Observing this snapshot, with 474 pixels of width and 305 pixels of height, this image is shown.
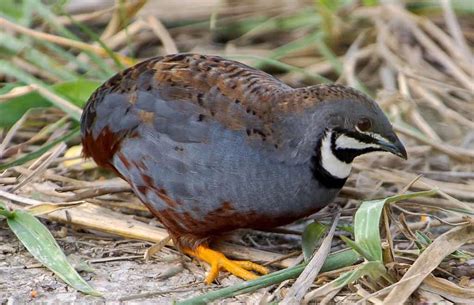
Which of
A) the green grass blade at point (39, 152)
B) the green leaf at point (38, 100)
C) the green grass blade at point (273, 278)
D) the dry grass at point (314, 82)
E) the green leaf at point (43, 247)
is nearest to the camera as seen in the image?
the green grass blade at point (273, 278)

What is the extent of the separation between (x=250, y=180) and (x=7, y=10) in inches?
93.8

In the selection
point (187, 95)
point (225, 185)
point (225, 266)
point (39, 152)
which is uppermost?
point (187, 95)

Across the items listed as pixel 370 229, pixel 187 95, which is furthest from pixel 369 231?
pixel 187 95

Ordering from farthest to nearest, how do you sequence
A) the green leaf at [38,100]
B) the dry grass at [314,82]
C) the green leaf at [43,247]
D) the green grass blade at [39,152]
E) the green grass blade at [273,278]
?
the green leaf at [38,100] → the green grass blade at [39,152] → the dry grass at [314,82] → the green leaf at [43,247] → the green grass blade at [273,278]

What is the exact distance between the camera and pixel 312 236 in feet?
13.4

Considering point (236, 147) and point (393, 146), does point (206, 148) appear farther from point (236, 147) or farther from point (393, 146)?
point (393, 146)

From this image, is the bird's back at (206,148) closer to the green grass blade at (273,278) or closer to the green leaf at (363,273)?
the green grass blade at (273,278)

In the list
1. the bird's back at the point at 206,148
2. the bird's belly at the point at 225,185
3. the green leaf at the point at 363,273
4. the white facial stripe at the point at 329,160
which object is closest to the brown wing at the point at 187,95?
the bird's back at the point at 206,148

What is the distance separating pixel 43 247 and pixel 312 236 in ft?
3.68

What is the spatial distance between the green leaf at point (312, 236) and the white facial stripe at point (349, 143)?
40 centimetres

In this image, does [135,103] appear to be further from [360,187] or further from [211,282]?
[360,187]

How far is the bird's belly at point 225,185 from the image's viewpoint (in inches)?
152

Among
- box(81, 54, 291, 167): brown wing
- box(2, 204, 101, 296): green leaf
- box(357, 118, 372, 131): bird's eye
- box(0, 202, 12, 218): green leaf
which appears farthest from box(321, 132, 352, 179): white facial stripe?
box(0, 202, 12, 218): green leaf

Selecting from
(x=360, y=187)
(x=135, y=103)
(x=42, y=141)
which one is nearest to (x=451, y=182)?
(x=360, y=187)
